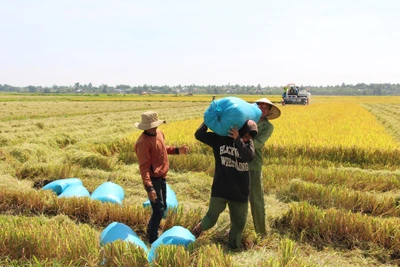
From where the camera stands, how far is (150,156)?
153 inches

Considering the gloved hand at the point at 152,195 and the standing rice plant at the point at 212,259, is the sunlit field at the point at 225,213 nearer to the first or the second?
the standing rice plant at the point at 212,259

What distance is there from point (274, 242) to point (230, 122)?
167 cm

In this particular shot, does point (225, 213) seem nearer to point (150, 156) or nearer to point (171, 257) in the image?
point (150, 156)

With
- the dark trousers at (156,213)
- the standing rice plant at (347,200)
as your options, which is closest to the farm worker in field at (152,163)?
the dark trousers at (156,213)

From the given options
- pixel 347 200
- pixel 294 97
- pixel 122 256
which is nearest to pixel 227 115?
pixel 122 256

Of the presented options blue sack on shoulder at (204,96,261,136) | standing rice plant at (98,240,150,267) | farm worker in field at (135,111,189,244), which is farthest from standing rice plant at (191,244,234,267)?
blue sack on shoulder at (204,96,261,136)

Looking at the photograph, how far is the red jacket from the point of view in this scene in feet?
12.4

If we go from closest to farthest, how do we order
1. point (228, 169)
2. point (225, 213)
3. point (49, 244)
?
point (49, 244) < point (228, 169) < point (225, 213)

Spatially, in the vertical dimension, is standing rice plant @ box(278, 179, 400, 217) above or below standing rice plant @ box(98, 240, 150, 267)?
below

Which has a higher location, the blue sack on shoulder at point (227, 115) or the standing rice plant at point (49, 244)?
the blue sack on shoulder at point (227, 115)

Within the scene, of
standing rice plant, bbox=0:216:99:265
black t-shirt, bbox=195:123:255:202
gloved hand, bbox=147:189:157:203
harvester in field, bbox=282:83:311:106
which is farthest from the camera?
harvester in field, bbox=282:83:311:106

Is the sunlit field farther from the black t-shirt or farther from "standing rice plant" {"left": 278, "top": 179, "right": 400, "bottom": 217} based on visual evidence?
the black t-shirt

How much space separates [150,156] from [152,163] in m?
0.10

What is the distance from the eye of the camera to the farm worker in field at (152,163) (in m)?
3.78
